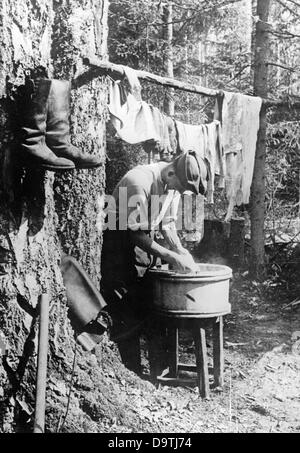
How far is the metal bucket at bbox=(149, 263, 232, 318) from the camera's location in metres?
4.44

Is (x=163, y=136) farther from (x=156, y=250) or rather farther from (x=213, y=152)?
(x=156, y=250)

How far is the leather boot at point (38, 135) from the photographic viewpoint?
3.04 m

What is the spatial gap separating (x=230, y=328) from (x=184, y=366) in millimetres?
1871

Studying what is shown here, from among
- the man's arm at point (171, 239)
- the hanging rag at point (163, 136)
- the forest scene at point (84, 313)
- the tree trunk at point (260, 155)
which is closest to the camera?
the forest scene at point (84, 313)

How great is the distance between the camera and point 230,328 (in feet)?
23.1

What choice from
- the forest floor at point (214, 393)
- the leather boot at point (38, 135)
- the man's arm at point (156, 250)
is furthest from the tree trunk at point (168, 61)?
the leather boot at point (38, 135)

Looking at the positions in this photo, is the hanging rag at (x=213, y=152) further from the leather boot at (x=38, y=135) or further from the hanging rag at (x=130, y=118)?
the leather boot at (x=38, y=135)

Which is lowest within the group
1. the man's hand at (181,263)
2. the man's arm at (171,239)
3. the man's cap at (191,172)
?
the man's hand at (181,263)

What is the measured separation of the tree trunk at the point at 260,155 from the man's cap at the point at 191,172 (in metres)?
4.22

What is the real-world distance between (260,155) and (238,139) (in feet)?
6.35

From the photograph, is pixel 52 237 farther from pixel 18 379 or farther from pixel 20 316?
pixel 18 379

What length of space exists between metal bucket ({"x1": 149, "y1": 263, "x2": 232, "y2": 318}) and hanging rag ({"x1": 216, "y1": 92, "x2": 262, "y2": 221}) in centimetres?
287
